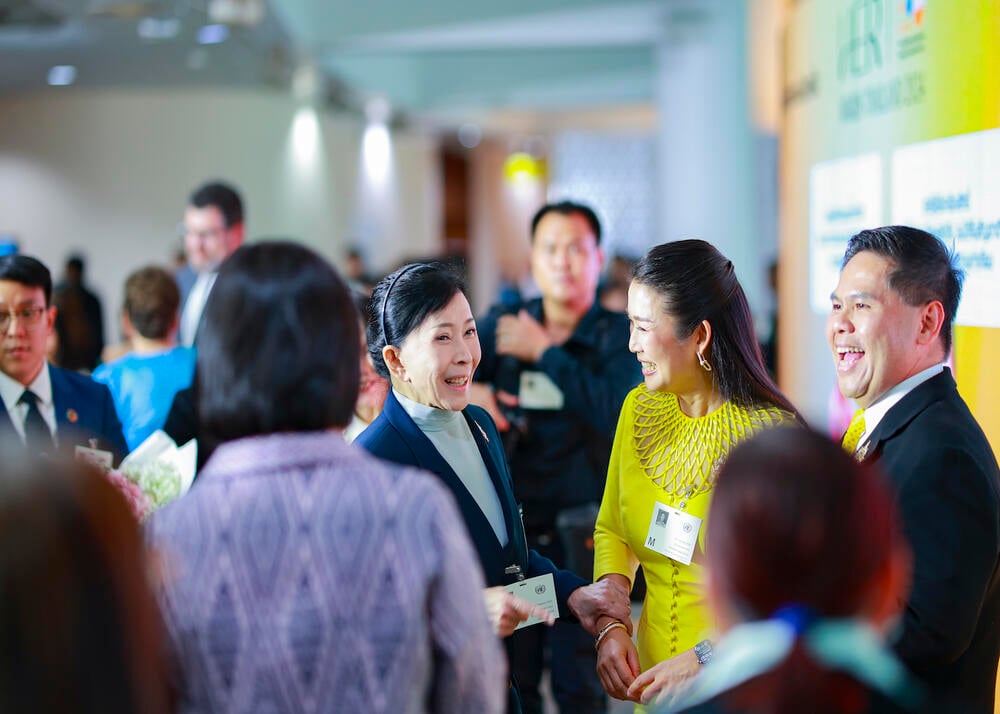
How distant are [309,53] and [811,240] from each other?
8.22m

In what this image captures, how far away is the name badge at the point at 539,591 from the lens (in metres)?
2.06

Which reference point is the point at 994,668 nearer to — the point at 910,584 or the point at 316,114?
the point at 910,584

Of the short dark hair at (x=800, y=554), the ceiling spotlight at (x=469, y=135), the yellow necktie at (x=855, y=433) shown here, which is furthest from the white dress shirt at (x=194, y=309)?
the ceiling spotlight at (x=469, y=135)

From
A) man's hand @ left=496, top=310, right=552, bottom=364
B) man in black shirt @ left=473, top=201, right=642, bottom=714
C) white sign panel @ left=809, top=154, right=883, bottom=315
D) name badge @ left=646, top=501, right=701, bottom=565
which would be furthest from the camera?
white sign panel @ left=809, top=154, right=883, bottom=315

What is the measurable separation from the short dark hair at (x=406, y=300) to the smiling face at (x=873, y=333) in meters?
0.83

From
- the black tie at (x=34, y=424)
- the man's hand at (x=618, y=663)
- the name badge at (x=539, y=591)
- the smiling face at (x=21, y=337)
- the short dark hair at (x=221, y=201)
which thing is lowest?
the man's hand at (x=618, y=663)

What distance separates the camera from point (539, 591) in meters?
2.11

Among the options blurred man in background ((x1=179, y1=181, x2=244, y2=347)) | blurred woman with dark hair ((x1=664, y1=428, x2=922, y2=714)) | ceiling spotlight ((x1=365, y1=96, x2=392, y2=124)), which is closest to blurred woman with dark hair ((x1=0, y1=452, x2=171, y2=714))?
blurred woman with dark hair ((x1=664, y1=428, x2=922, y2=714))

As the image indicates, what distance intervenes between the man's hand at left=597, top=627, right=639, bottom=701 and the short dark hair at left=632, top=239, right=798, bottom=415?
573mm

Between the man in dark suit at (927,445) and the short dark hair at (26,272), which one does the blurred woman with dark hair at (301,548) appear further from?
the short dark hair at (26,272)

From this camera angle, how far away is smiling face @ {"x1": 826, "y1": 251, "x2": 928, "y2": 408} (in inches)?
76.3

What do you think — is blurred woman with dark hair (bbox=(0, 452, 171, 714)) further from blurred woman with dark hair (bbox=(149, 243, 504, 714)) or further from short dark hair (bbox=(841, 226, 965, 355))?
short dark hair (bbox=(841, 226, 965, 355))

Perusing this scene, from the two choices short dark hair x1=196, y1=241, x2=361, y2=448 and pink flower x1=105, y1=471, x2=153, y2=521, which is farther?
pink flower x1=105, y1=471, x2=153, y2=521

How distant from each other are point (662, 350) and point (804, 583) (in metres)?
1.12
